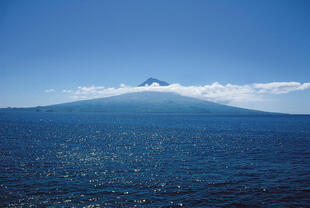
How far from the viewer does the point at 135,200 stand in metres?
27.4

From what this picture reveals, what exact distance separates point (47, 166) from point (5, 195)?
15.0m

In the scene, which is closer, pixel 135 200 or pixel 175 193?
pixel 135 200

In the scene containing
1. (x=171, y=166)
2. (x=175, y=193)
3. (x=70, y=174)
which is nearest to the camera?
(x=175, y=193)

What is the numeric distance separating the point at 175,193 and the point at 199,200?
3706 mm

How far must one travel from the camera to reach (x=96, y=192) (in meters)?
29.9

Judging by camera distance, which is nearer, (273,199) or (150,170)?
(273,199)

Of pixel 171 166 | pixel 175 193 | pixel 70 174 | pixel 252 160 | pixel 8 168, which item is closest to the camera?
pixel 175 193

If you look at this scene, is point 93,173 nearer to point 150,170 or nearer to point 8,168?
point 150,170

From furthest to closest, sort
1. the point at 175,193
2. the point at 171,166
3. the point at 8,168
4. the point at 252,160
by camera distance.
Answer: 1. the point at 252,160
2. the point at 171,166
3. the point at 8,168
4. the point at 175,193

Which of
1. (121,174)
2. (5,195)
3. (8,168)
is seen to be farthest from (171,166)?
(8,168)

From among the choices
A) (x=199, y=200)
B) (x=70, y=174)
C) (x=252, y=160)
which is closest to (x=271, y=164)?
(x=252, y=160)

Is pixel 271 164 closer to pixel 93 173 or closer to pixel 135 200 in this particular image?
pixel 135 200

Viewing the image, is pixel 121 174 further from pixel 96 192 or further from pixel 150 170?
pixel 96 192

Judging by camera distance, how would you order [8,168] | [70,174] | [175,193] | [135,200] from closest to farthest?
[135,200] → [175,193] → [70,174] → [8,168]
